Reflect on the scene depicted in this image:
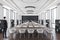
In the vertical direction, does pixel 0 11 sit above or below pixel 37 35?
above

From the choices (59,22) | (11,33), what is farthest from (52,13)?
(11,33)

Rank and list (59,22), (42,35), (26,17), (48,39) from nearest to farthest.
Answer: (48,39), (42,35), (59,22), (26,17)

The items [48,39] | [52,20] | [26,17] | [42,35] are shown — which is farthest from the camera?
[26,17]

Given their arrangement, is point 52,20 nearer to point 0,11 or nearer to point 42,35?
point 0,11

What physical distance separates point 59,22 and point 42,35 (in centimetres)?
566

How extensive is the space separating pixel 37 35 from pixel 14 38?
1.92m

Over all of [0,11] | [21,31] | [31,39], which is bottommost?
[31,39]

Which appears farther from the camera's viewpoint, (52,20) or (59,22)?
(52,20)

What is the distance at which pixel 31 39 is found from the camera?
27.9 ft

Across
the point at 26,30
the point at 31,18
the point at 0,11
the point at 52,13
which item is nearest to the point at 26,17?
the point at 31,18

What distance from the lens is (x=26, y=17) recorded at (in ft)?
147

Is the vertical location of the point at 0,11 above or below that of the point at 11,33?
above

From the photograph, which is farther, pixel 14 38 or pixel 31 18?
pixel 31 18

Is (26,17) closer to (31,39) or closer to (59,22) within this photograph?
(59,22)
